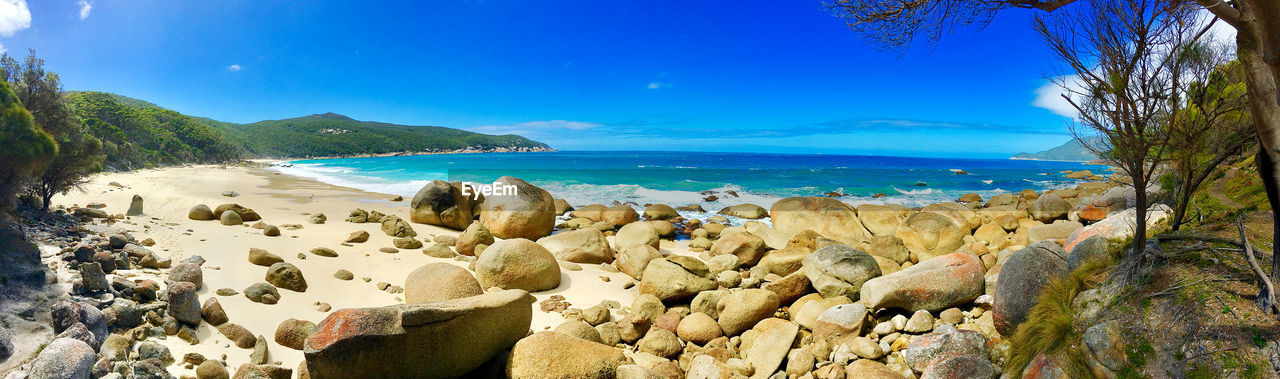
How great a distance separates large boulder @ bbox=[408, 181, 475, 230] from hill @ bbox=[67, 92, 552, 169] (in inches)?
278

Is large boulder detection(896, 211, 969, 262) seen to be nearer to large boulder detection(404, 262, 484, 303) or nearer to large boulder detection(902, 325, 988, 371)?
large boulder detection(902, 325, 988, 371)

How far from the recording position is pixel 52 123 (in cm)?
890

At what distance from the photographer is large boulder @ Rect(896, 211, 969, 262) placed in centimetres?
1198

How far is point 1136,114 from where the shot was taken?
14.5 feet

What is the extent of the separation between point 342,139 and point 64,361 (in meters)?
115

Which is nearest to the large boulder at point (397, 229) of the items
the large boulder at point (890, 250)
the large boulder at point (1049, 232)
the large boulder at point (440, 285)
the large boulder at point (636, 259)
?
the large boulder at point (440, 285)

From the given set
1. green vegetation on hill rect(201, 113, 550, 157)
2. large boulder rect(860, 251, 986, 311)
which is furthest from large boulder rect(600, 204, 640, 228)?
green vegetation on hill rect(201, 113, 550, 157)

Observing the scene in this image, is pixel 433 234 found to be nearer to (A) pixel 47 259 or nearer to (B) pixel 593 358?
(A) pixel 47 259

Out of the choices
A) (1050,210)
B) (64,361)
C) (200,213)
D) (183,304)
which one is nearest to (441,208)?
(200,213)

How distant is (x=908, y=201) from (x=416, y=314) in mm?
29724

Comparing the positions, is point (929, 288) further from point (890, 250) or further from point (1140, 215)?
point (890, 250)

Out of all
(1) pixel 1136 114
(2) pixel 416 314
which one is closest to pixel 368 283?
(2) pixel 416 314

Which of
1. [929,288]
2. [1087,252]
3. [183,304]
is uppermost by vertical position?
[1087,252]

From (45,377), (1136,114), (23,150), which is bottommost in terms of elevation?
(45,377)
